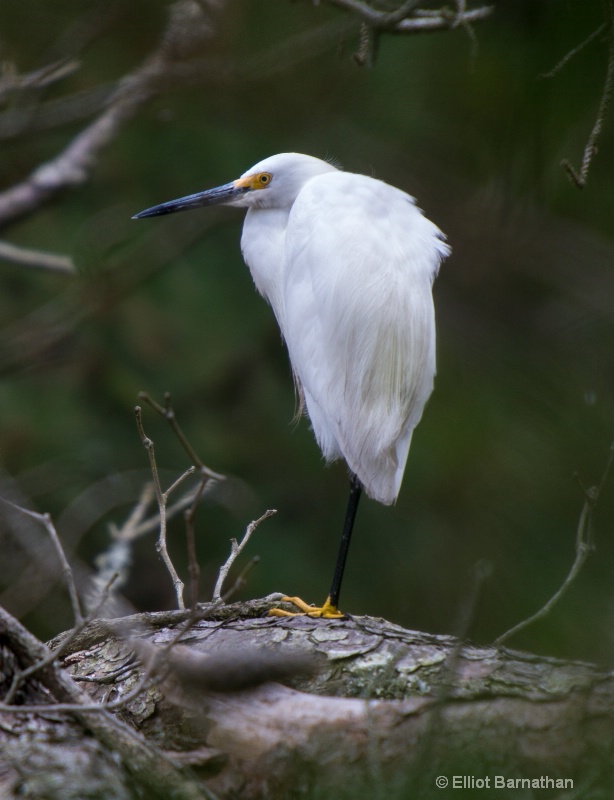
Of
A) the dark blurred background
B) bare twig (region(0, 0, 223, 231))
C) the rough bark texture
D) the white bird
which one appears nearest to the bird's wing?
the white bird

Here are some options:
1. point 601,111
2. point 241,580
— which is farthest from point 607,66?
point 241,580

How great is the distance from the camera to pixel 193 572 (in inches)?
45.4

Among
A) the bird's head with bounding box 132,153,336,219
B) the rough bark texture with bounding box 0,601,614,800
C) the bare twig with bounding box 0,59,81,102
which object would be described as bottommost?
the rough bark texture with bounding box 0,601,614,800

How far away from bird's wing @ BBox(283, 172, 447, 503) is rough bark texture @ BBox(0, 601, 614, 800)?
564 millimetres

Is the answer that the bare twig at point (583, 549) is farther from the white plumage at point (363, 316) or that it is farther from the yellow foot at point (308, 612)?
the white plumage at point (363, 316)

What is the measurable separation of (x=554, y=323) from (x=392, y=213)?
2.21ft

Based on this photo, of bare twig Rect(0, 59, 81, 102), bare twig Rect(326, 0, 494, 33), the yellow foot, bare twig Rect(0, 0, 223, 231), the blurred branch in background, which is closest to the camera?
the blurred branch in background

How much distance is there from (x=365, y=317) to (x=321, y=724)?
41.5 inches

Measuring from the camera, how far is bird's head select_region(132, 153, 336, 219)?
8.19 ft

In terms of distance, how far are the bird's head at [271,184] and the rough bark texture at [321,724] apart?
1.26 m

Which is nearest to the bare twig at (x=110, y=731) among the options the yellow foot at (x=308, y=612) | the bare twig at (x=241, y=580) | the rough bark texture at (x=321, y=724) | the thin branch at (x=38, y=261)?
the rough bark texture at (x=321, y=724)

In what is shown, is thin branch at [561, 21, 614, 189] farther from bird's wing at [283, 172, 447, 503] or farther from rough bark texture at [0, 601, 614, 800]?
bird's wing at [283, 172, 447, 503]

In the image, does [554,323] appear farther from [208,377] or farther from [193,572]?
[208,377]

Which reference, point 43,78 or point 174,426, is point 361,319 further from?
point 174,426
